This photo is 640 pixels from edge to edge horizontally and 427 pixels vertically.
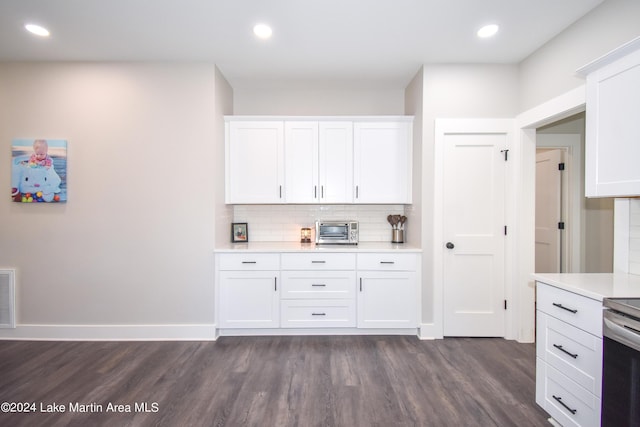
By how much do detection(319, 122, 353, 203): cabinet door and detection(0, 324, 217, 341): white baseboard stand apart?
202 cm

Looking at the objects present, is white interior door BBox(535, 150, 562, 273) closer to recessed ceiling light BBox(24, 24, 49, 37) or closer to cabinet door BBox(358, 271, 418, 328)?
cabinet door BBox(358, 271, 418, 328)

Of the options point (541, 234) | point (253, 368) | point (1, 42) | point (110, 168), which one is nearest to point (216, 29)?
point (110, 168)

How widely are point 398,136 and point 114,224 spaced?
120 inches

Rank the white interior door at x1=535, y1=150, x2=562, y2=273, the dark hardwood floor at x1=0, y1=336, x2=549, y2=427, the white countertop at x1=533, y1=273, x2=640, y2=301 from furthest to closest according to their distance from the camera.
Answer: the white interior door at x1=535, y1=150, x2=562, y2=273, the dark hardwood floor at x1=0, y1=336, x2=549, y2=427, the white countertop at x1=533, y1=273, x2=640, y2=301

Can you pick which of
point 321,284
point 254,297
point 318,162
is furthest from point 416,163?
point 254,297

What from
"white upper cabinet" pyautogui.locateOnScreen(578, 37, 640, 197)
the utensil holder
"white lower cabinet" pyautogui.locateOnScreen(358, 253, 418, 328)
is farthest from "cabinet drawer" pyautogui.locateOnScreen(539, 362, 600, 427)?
the utensil holder

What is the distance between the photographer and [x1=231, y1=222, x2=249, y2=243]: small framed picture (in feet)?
12.0

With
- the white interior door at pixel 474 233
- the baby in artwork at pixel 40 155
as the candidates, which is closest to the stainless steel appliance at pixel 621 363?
the white interior door at pixel 474 233

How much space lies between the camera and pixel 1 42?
107 inches

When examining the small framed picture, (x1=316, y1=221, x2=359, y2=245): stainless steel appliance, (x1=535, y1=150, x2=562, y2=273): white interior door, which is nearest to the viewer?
(x1=316, y1=221, x2=359, y2=245): stainless steel appliance

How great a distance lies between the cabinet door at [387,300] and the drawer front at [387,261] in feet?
0.17

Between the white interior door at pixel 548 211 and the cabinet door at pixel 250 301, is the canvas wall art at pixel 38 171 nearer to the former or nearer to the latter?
the cabinet door at pixel 250 301

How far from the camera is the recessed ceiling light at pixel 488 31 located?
248 centimetres

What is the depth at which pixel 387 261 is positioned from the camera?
10.3 ft
